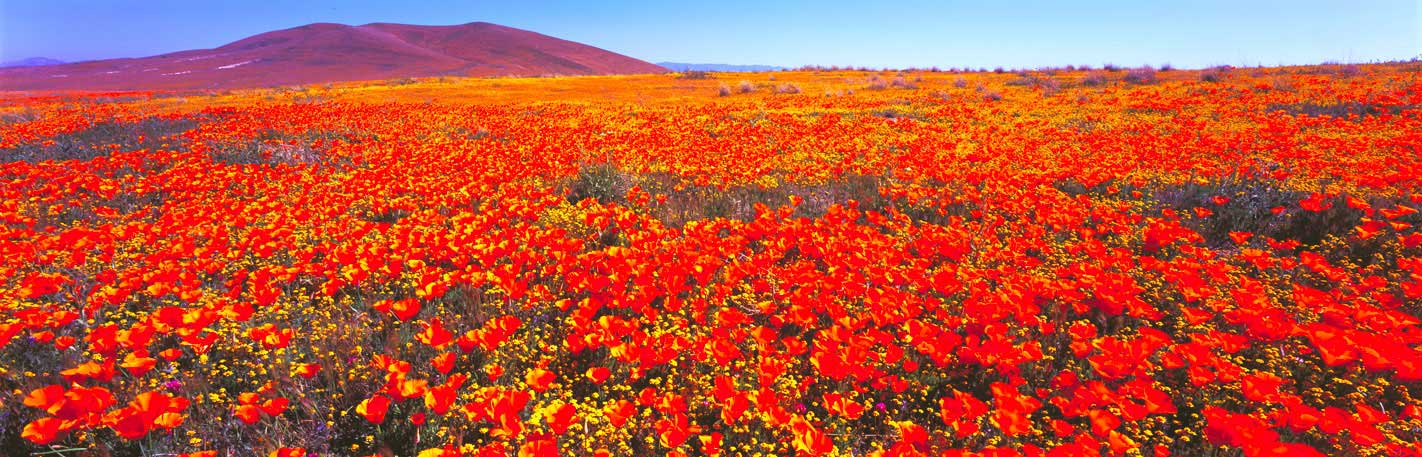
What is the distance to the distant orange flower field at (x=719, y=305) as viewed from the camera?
253 cm

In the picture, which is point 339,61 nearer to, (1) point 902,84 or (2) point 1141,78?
(1) point 902,84

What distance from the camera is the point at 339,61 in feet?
167

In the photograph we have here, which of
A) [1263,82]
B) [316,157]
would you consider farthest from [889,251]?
[1263,82]

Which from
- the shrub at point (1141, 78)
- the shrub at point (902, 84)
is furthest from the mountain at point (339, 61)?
the shrub at point (1141, 78)

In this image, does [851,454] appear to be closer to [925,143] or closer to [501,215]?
[501,215]

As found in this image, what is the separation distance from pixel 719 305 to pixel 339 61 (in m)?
58.8

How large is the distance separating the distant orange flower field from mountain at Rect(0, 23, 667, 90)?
143ft

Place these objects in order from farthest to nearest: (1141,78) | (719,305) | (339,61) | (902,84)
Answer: (339,61) → (902,84) → (1141,78) → (719,305)

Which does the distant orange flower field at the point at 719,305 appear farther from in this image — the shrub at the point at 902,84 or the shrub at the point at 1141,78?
the shrub at the point at 902,84

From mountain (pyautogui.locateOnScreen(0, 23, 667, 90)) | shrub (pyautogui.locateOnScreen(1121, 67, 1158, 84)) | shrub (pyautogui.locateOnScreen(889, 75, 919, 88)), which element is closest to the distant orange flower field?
shrub (pyautogui.locateOnScreen(1121, 67, 1158, 84))

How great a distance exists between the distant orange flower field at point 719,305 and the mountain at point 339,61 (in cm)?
4366

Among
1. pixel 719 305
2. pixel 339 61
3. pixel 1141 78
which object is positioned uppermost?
pixel 339 61

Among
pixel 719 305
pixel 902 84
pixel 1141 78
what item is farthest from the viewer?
pixel 902 84

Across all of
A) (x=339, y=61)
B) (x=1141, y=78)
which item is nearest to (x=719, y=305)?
(x=1141, y=78)
